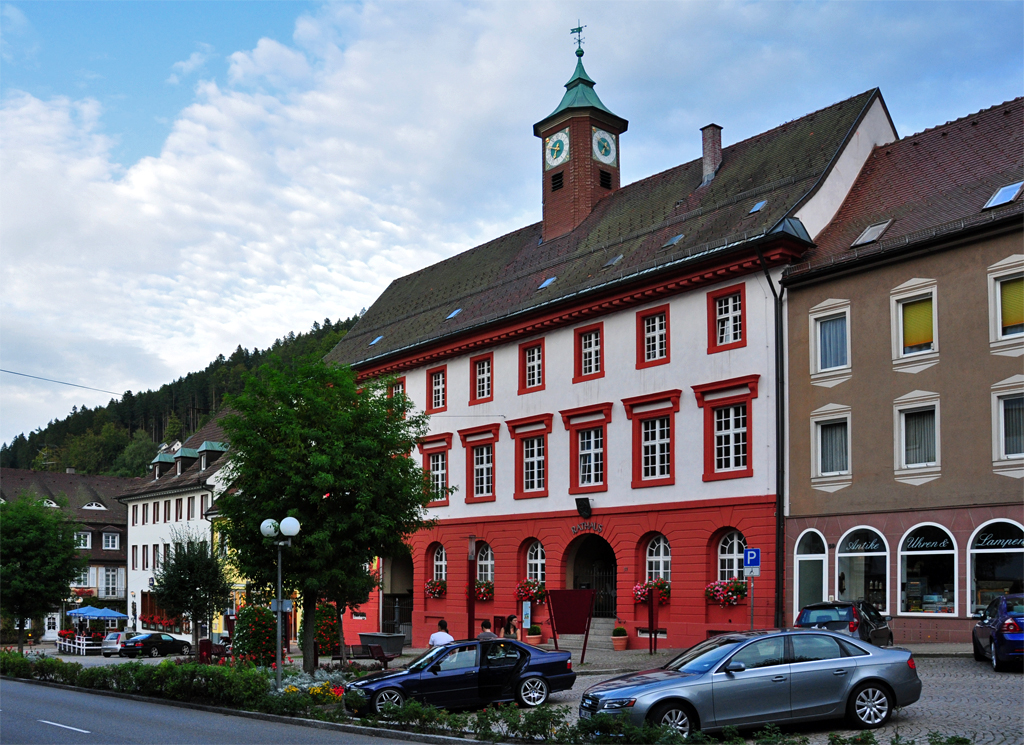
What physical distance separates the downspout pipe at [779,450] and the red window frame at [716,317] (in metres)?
1.04

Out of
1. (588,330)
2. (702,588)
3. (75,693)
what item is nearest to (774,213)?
(588,330)

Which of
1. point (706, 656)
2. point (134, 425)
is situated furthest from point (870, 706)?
point (134, 425)

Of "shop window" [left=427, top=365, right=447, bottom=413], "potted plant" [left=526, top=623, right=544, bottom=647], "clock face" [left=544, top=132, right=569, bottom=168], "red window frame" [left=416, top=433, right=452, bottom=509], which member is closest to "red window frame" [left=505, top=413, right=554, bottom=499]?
"red window frame" [left=416, top=433, right=452, bottom=509]

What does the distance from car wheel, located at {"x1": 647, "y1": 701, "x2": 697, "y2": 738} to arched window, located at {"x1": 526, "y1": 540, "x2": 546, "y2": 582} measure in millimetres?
22632

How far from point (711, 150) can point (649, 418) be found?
10196 mm

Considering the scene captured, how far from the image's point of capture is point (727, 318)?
3125cm

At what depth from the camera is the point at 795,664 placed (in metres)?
14.9

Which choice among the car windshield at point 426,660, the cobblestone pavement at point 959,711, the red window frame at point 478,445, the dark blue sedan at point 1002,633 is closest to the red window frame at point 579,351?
the red window frame at point 478,445

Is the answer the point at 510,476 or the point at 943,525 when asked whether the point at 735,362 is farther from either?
the point at 510,476

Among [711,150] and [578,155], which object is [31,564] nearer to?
[578,155]

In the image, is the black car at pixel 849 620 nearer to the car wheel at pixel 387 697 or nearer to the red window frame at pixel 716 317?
the car wheel at pixel 387 697

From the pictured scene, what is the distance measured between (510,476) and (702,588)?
952 centimetres

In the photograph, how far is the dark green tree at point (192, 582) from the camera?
36.9 meters

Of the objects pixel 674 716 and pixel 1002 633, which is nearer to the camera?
pixel 674 716
